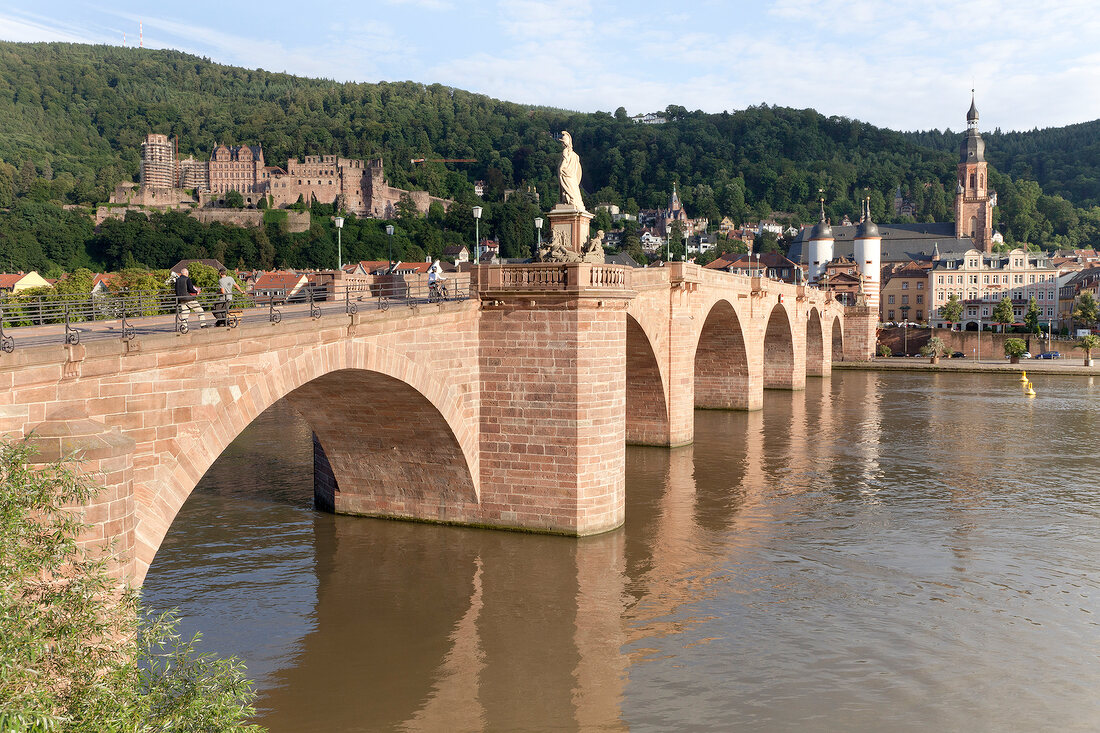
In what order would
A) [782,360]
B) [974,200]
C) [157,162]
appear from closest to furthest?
[782,360]
[974,200]
[157,162]

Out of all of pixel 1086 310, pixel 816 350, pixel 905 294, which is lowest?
pixel 816 350

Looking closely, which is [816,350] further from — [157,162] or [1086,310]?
[157,162]

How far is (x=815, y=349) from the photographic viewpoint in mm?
75625

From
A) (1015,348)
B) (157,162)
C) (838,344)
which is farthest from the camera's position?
(157,162)

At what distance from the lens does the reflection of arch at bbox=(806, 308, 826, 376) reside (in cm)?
7469

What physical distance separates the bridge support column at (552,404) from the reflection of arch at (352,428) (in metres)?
0.97

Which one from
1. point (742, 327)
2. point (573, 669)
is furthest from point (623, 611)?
point (742, 327)

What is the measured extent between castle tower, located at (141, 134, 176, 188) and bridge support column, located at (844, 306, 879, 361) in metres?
134

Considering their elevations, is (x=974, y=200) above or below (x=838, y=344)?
above

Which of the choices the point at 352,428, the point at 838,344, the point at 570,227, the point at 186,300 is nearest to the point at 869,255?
the point at 838,344

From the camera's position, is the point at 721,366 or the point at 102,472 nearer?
the point at 102,472

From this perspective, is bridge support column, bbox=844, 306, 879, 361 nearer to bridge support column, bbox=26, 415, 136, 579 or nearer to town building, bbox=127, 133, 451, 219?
bridge support column, bbox=26, 415, 136, 579

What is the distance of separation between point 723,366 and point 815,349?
1208 inches

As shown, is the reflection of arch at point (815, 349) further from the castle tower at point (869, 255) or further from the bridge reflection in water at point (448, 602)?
the bridge reflection in water at point (448, 602)
